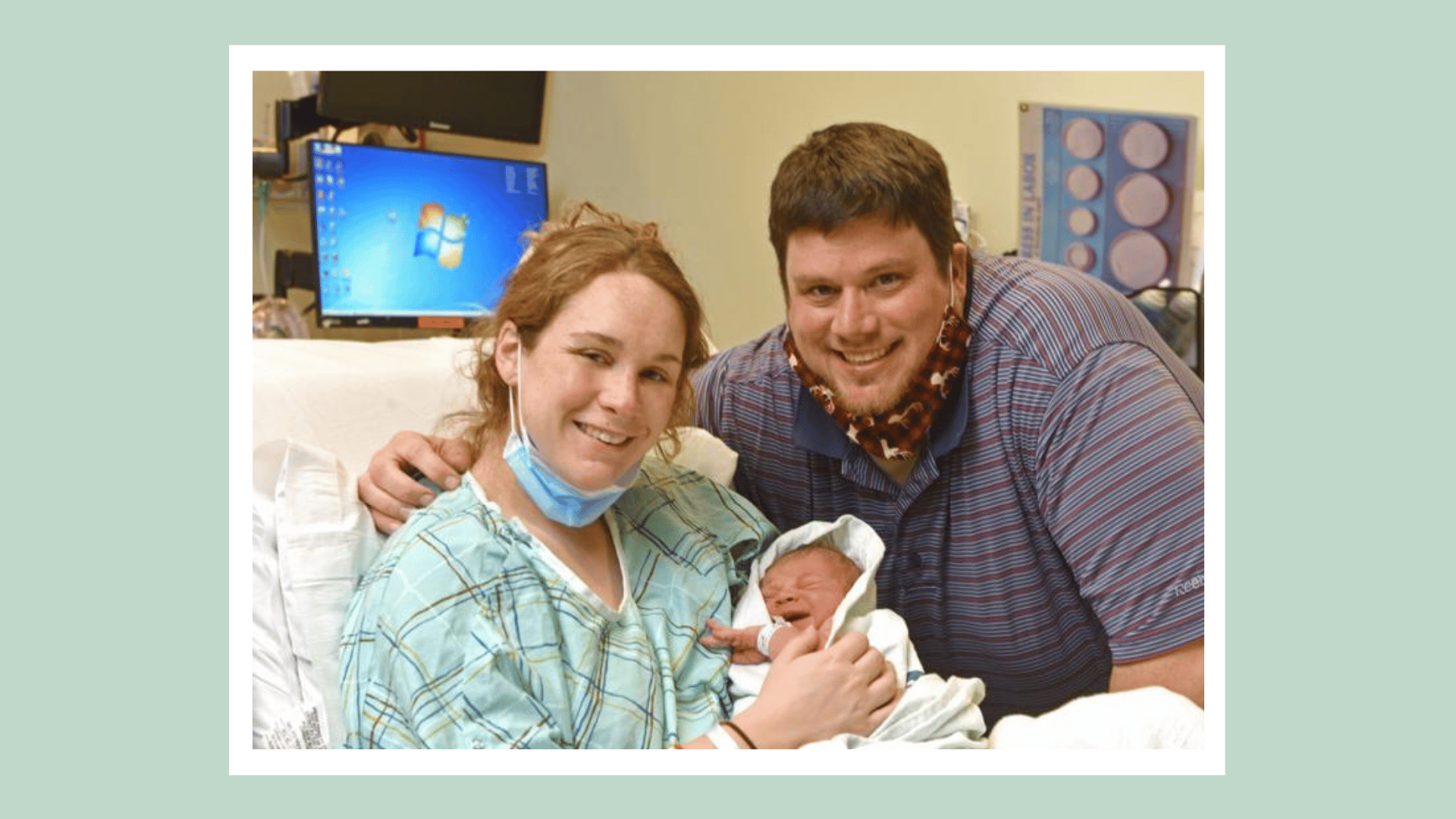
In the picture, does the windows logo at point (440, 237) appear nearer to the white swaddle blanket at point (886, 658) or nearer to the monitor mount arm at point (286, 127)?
the monitor mount arm at point (286, 127)

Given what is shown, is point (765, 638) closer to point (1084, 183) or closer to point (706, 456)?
point (706, 456)

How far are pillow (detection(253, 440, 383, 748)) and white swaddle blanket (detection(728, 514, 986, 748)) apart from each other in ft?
1.51

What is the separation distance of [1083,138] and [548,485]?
1.46m

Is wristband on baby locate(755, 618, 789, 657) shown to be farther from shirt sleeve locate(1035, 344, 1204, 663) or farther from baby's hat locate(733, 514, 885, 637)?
shirt sleeve locate(1035, 344, 1204, 663)

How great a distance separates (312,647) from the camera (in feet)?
4.62

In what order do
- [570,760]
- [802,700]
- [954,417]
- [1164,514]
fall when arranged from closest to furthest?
1. [570,760]
2. [802,700]
3. [1164,514]
4. [954,417]

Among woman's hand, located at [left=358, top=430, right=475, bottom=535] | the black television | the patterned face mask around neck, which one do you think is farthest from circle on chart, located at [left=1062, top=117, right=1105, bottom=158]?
woman's hand, located at [left=358, top=430, right=475, bottom=535]

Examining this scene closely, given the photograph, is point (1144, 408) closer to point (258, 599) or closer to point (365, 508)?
point (365, 508)

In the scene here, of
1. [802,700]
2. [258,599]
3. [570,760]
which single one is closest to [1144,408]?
[802,700]

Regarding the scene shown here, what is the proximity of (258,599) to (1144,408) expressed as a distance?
107cm

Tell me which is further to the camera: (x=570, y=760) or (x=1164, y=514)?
(x=1164, y=514)

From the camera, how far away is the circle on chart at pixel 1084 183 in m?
2.42

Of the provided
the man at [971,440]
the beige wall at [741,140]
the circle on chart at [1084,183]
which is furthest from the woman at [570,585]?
the circle on chart at [1084,183]

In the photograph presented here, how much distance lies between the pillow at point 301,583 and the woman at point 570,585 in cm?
6
